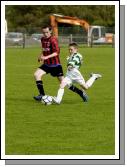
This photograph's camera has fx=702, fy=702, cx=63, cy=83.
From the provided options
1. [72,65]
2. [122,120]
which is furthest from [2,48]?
[72,65]

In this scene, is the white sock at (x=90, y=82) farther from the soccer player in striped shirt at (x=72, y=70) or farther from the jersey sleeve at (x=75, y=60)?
the jersey sleeve at (x=75, y=60)


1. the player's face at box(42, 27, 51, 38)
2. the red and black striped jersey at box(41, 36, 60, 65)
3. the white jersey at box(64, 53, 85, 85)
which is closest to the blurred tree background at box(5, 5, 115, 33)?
the red and black striped jersey at box(41, 36, 60, 65)

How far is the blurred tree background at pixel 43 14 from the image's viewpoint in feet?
220

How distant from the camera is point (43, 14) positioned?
66688 mm

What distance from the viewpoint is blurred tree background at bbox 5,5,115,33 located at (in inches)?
2645

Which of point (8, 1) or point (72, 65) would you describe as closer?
point (8, 1)

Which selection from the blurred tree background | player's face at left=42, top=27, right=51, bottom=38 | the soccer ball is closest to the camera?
the soccer ball

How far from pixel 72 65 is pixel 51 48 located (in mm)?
824

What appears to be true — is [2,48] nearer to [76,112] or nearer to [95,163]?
[95,163]

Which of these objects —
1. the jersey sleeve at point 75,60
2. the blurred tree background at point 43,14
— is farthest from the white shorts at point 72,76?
the blurred tree background at point 43,14


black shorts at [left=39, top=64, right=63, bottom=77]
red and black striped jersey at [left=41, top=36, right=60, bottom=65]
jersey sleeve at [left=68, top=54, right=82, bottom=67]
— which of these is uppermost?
red and black striped jersey at [left=41, top=36, right=60, bottom=65]

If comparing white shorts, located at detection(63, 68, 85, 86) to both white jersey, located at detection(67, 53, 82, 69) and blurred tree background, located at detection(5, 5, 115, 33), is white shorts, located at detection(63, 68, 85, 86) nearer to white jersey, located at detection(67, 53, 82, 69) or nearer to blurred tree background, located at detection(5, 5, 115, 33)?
white jersey, located at detection(67, 53, 82, 69)

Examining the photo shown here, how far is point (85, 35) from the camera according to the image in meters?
65.5

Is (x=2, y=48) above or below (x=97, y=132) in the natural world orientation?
above
